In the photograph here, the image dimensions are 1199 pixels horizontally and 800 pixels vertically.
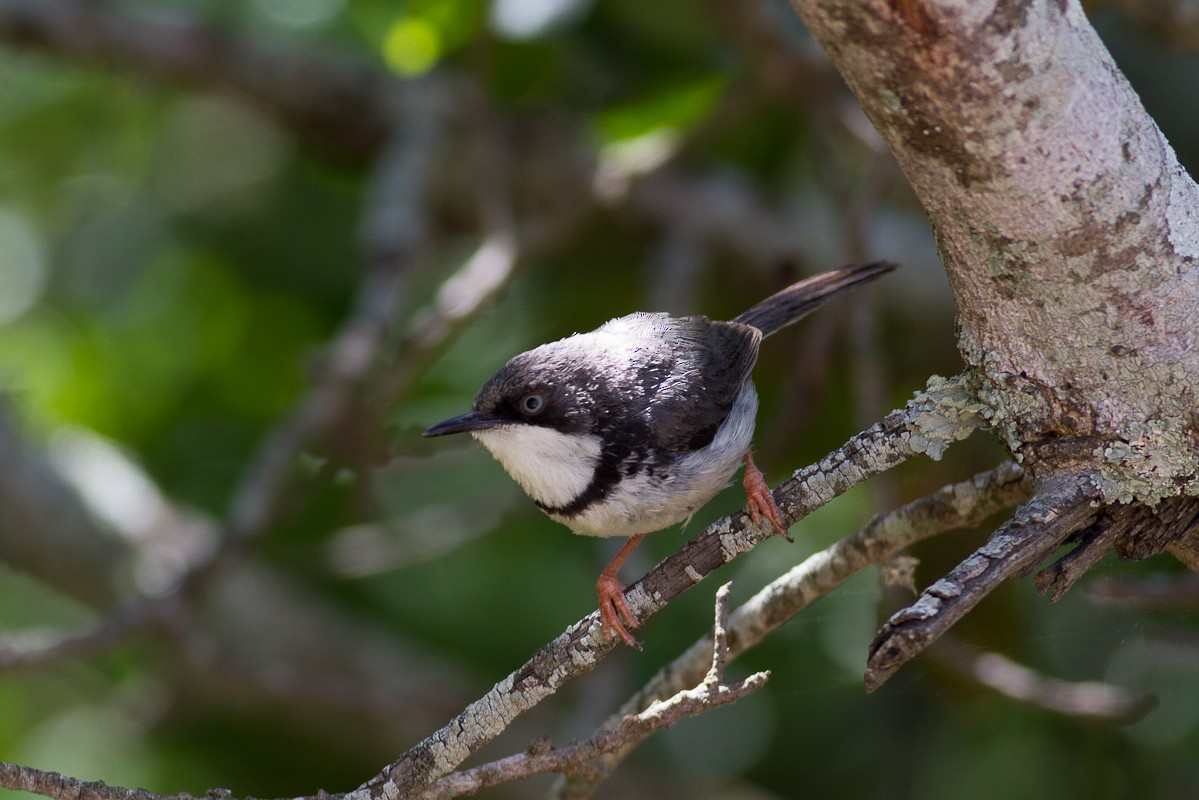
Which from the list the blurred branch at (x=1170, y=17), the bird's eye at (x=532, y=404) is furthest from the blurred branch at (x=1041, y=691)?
the blurred branch at (x=1170, y=17)

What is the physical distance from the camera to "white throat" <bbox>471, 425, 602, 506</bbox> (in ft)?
11.2

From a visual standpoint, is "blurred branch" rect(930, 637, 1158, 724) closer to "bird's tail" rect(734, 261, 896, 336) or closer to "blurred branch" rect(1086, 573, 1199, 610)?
"blurred branch" rect(1086, 573, 1199, 610)

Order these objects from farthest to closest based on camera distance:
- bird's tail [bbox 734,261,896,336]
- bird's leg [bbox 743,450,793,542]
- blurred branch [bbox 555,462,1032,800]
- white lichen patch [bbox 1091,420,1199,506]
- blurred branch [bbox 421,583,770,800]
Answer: bird's tail [bbox 734,261,896,336], blurred branch [bbox 555,462,1032,800], bird's leg [bbox 743,450,793,542], white lichen patch [bbox 1091,420,1199,506], blurred branch [bbox 421,583,770,800]

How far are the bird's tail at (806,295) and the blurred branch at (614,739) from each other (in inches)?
63.7

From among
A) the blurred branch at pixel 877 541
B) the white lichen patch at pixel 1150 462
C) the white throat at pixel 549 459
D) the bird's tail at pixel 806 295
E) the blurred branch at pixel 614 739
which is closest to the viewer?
the blurred branch at pixel 614 739

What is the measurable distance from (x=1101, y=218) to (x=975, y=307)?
1.06 ft

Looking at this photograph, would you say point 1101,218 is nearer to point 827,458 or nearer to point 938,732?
point 827,458

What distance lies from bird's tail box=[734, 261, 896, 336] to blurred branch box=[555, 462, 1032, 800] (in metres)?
0.99

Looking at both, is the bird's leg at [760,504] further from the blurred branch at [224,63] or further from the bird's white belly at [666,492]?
the blurred branch at [224,63]

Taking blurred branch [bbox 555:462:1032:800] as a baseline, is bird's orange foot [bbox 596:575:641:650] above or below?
above

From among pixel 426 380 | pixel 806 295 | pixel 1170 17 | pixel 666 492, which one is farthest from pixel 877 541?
pixel 426 380

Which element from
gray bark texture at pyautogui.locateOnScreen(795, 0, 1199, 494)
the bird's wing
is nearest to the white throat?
the bird's wing

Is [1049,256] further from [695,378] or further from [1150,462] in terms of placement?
[695,378]

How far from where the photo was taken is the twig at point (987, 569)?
82.0 inches
